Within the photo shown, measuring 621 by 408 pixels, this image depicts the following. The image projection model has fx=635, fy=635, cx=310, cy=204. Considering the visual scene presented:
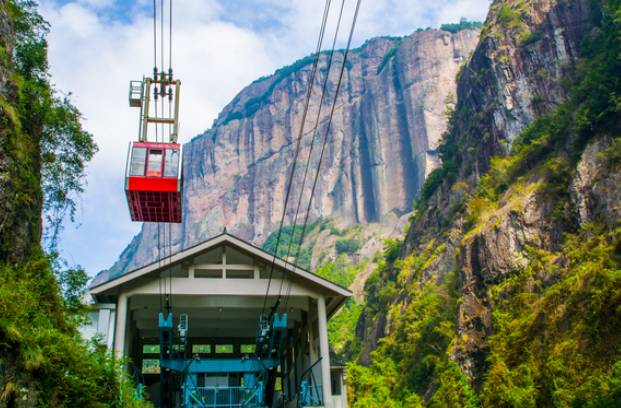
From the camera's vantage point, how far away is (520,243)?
35.5 meters

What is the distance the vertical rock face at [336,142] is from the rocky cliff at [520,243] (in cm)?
5204

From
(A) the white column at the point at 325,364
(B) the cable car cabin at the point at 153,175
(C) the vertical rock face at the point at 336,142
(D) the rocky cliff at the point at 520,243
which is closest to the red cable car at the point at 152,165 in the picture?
(B) the cable car cabin at the point at 153,175

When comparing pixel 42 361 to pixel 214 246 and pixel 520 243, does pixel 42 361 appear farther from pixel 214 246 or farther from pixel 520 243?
pixel 520 243

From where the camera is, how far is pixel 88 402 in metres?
13.5

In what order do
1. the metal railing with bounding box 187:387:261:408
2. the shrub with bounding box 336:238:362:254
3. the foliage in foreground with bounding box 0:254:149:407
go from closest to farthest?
the foliage in foreground with bounding box 0:254:149:407
the metal railing with bounding box 187:387:261:408
the shrub with bounding box 336:238:362:254

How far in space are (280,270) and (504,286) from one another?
1899cm

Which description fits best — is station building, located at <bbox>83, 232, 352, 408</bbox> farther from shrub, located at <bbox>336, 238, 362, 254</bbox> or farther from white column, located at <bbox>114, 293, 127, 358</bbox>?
shrub, located at <bbox>336, 238, 362, 254</bbox>

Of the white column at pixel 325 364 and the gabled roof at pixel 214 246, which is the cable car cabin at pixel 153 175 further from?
the white column at pixel 325 364

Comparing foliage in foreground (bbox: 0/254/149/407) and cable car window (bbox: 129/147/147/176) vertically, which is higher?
cable car window (bbox: 129/147/147/176)

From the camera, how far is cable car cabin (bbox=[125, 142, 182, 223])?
1463 centimetres

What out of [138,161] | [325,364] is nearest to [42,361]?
[138,161]

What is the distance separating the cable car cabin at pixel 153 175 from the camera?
14633 mm

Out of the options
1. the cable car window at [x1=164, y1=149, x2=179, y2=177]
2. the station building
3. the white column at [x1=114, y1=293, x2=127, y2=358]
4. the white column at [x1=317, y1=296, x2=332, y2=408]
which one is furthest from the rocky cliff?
the cable car window at [x1=164, y1=149, x2=179, y2=177]

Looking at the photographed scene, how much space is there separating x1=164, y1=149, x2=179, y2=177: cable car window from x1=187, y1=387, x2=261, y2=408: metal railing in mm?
7454
